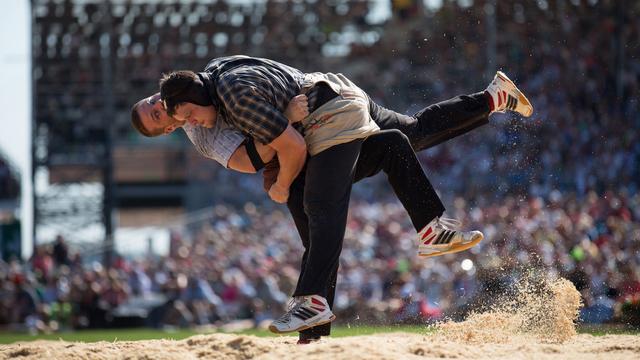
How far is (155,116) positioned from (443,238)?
1.65m

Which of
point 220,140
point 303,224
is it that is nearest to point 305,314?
point 303,224

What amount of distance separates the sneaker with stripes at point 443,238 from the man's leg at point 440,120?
1.80ft

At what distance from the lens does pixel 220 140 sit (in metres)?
5.02

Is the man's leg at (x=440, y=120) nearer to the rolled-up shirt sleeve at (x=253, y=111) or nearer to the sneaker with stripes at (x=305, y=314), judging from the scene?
the rolled-up shirt sleeve at (x=253, y=111)

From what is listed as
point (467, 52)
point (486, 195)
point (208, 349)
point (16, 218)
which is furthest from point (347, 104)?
point (16, 218)

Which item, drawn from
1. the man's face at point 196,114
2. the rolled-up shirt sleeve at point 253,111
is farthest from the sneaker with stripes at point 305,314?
the man's face at point 196,114

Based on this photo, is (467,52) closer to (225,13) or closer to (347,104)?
(225,13)

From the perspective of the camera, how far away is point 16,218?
64.7 feet

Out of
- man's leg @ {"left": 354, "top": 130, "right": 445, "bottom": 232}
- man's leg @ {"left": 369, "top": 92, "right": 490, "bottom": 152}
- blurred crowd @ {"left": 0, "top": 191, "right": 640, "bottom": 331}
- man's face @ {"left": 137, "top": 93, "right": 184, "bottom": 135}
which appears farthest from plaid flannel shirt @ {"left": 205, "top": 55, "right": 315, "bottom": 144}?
blurred crowd @ {"left": 0, "top": 191, "right": 640, "bottom": 331}

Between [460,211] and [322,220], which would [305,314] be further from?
[460,211]

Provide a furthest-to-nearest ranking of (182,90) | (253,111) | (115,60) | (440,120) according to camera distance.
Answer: (115,60), (440,120), (182,90), (253,111)

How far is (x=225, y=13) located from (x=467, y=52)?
24.1 ft

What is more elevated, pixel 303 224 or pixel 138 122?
pixel 138 122

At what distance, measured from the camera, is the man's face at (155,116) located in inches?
194
